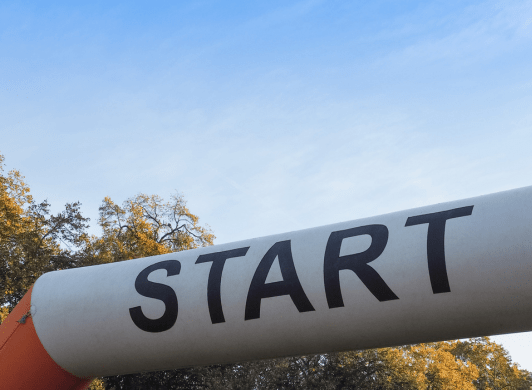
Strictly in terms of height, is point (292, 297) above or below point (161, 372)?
above

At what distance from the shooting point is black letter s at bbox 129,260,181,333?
3971 mm

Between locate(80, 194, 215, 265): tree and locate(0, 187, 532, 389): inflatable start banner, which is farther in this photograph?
locate(80, 194, 215, 265): tree

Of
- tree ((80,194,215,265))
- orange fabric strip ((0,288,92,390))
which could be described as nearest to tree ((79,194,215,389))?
tree ((80,194,215,265))

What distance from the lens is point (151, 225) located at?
19281 millimetres

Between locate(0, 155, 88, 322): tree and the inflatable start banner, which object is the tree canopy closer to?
locate(0, 155, 88, 322): tree

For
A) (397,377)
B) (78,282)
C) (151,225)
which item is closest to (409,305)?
(78,282)

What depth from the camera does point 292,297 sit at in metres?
3.61

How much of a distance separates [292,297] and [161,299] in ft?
3.87

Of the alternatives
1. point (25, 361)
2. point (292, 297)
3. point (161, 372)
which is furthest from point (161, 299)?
point (161, 372)

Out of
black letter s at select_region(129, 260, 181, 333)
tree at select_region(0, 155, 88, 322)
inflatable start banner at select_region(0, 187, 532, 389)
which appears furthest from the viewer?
tree at select_region(0, 155, 88, 322)

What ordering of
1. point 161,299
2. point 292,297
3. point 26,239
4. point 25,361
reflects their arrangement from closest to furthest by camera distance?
point 292,297 < point 161,299 < point 25,361 < point 26,239

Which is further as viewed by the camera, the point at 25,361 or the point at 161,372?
the point at 161,372

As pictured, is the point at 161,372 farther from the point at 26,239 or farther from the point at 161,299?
the point at 161,299

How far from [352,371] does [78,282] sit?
534 inches
